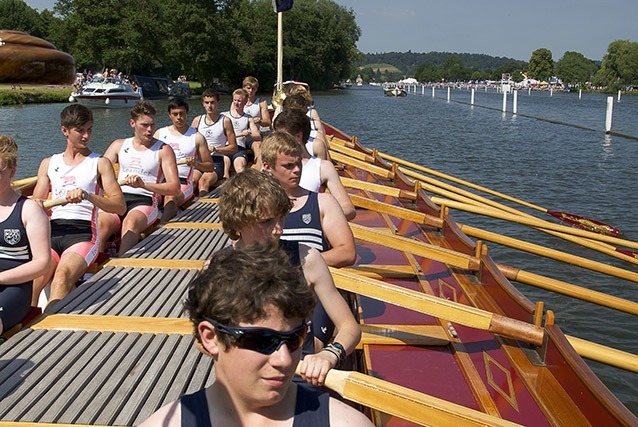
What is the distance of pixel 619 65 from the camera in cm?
8662

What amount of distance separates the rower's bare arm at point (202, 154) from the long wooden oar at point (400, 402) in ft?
15.1

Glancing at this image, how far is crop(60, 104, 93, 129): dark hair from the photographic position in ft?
13.2

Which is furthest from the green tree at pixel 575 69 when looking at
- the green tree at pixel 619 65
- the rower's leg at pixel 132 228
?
the rower's leg at pixel 132 228

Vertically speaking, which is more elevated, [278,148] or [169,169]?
[278,148]

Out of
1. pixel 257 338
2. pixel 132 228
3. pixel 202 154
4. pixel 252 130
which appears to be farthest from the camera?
pixel 252 130

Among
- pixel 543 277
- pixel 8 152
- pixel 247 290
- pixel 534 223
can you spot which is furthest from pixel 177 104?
pixel 247 290

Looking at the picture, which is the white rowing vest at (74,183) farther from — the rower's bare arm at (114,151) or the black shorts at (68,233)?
the rower's bare arm at (114,151)

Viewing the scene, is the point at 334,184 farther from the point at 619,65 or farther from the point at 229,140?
the point at 619,65

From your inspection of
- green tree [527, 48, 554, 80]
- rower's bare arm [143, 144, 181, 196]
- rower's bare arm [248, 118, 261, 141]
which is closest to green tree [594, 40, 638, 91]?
green tree [527, 48, 554, 80]

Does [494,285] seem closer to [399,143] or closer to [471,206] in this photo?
[471,206]

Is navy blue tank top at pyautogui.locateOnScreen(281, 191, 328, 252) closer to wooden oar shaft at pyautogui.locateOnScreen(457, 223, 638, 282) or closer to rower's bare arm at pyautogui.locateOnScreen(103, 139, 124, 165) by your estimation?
rower's bare arm at pyautogui.locateOnScreen(103, 139, 124, 165)

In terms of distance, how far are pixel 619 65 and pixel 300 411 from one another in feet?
321

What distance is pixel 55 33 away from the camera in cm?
3669

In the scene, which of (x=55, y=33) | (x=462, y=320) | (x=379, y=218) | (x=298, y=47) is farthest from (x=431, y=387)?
(x=298, y=47)
